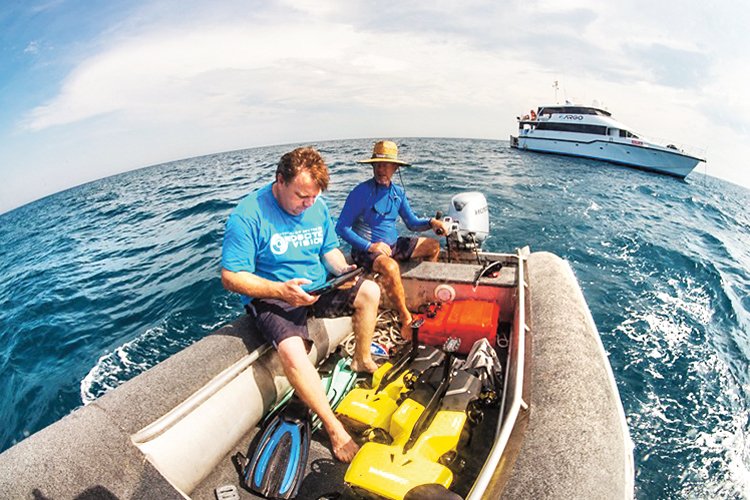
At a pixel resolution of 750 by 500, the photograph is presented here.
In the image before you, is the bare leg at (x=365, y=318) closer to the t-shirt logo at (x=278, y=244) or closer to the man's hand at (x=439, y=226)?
the t-shirt logo at (x=278, y=244)

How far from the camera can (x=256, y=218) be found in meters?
2.65

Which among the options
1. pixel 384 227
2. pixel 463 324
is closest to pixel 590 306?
pixel 463 324

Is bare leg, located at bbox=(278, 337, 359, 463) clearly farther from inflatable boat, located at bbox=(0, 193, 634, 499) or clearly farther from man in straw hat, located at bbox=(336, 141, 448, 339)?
man in straw hat, located at bbox=(336, 141, 448, 339)

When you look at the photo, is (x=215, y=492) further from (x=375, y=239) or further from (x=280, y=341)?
(x=375, y=239)

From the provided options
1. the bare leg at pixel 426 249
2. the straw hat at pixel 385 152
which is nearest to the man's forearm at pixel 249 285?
the straw hat at pixel 385 152


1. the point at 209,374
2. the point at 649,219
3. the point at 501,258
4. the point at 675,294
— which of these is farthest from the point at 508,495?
the point at 649,219

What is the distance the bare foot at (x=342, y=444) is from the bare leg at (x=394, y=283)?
158cm

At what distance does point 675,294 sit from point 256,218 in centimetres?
833

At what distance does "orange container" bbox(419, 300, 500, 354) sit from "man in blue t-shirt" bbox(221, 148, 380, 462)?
840 mm

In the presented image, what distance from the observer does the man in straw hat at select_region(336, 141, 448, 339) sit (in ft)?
12.9

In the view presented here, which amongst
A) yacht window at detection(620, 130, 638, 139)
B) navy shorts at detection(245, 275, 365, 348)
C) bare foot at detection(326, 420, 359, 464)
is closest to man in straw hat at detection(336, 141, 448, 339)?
navy shorts at detection(245, 275, 365, 348)

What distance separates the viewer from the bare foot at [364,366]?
329 cm

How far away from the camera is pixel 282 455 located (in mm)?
2416

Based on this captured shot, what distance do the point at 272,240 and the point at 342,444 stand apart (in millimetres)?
1585
